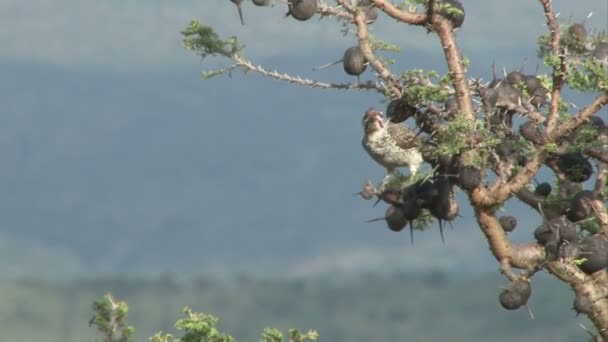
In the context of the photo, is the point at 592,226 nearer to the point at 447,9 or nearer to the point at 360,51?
the point at 447,9

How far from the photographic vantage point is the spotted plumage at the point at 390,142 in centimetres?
991

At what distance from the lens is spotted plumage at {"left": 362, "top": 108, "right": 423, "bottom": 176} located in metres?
9.91

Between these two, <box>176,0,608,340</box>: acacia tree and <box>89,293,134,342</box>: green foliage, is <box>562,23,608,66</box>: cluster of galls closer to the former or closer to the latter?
<box>176,0,608,340</box>: acacia tree

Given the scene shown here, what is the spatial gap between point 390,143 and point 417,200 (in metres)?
0.55

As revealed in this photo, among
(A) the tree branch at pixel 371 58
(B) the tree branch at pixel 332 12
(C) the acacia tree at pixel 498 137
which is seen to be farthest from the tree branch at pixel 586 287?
(B) the tree branch at pixel 332 12

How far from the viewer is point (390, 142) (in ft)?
32.9

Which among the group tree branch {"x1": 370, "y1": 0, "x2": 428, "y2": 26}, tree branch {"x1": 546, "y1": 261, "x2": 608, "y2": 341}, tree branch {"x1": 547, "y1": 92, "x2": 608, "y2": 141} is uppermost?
tree branch {"x1": 370, "y1": 0, "x2": 428, "y2": 26}

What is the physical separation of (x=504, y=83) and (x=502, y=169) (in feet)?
2.02

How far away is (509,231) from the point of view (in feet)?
33.2

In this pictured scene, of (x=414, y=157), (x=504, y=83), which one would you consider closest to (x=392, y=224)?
(x=414, y=157)

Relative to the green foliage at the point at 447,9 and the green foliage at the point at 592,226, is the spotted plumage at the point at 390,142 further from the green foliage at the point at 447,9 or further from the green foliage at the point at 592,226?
the green foliage at the point at 592,226

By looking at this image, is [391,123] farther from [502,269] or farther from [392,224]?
[502,269]

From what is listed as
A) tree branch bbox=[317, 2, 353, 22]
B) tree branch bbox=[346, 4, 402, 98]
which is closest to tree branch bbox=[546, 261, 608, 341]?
tree branch bbox=[346, 4, 402, 98]

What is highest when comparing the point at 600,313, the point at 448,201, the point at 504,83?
the point at 504,83
